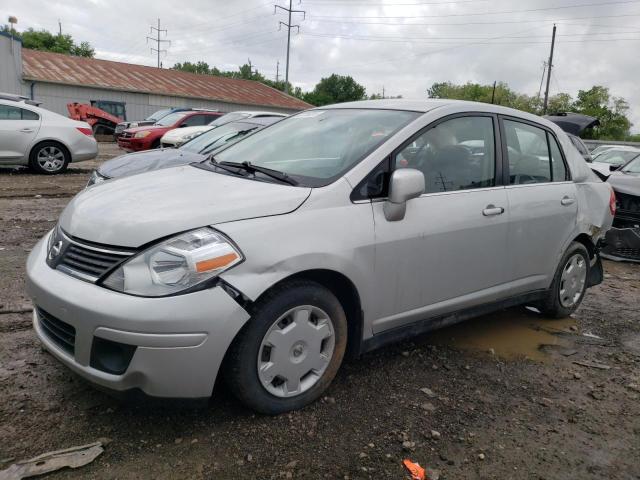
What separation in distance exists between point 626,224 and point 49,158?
10.7 metres

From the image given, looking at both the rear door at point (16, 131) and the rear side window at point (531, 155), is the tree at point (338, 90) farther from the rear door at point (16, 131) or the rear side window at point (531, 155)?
the rear side window at point (531, 155)

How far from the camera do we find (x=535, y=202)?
388 centimetres

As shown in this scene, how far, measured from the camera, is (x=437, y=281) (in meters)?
3.28

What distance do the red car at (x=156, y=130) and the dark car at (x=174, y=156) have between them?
5.91m

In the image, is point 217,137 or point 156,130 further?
point 156,130

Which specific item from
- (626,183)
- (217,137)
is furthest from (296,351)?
(626,183)

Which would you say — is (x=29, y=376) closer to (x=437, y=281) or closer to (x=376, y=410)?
(x=376, y=410)

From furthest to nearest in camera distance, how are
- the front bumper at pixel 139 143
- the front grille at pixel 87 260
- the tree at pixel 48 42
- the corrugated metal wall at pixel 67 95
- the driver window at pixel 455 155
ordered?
1. the tree at pixel 48 42
2. the corrugated metal wall at pixel 67 95
3. the front bumper at pixel 139 143
4. the driver window at pixel 455 155
5. the front grille at pixel 87 260

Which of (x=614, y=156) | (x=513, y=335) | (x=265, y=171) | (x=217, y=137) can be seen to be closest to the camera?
(x=265, y=171)

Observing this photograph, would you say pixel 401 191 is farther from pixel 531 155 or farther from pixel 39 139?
pixel 39 139

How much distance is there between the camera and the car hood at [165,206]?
245 centimetres

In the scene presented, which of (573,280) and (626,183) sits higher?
(626,183)

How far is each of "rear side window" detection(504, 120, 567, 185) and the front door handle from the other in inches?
12.5

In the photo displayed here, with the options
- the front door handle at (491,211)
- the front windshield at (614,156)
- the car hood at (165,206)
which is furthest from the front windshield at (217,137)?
the front windshield at (614,156)
